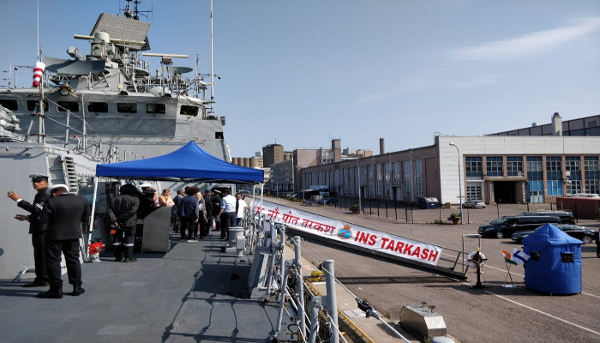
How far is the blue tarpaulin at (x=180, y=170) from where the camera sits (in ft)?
26.8

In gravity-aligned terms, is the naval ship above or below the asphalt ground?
above

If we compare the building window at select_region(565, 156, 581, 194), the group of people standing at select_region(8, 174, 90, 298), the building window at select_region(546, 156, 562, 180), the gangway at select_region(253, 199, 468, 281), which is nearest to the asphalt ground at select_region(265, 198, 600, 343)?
the gangway at select_region(253, 199, 468, 281)

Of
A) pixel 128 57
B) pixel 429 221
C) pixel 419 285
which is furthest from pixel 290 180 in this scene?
pixel 419 285

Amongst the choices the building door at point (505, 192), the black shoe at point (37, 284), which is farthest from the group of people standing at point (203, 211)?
the building door at point (505, 192)

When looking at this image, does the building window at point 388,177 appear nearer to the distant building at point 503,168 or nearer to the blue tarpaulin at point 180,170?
the distant building at point 503,168

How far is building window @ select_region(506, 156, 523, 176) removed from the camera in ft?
167

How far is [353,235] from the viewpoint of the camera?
12.3 meters

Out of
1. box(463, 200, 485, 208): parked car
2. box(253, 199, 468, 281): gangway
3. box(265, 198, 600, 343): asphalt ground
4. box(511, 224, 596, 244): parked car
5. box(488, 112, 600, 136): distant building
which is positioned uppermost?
box(488, 112, 600, 136): distant building

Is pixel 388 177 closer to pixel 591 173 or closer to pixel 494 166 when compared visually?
pixel 494 166

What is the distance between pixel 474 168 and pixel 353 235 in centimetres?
4230

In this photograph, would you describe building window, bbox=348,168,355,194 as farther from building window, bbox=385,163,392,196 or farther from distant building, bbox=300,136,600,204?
distant building, bbox=300,136,600,204

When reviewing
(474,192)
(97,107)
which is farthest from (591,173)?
(97,107)

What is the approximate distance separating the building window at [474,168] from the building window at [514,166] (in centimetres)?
361

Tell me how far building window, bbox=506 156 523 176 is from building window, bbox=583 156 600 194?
8877 mm
